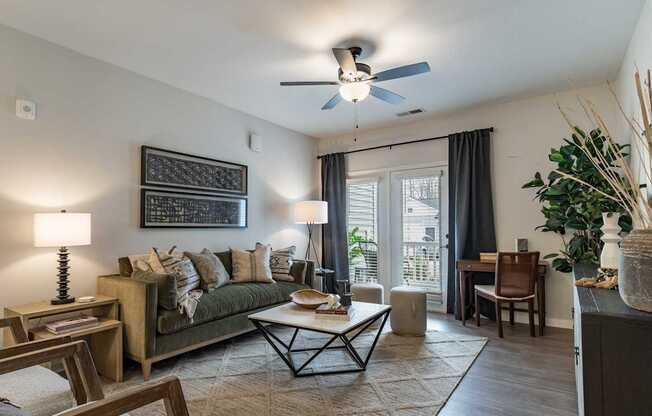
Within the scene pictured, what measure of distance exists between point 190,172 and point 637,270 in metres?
3.77

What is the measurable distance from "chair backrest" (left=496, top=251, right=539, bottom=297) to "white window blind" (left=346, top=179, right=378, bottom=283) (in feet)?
6.54

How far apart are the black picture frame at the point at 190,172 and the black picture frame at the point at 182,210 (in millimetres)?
71

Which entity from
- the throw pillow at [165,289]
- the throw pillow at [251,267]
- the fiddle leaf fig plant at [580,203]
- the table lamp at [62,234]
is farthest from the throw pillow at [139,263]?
the fiddle leaf fig plant at [580,203]

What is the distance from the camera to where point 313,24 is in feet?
8.54

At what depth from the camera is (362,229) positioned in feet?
18.1

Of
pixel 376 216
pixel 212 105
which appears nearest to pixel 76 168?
pixel 212 105

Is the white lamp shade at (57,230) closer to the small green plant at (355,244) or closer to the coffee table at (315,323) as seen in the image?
the coffee table at (315,323)

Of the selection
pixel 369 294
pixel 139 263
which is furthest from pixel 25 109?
pixel 369 294

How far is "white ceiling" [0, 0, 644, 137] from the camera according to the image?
2434 mm

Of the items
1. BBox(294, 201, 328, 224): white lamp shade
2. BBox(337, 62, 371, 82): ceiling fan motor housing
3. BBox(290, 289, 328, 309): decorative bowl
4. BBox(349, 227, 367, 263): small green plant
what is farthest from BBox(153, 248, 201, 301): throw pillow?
BBox(349, 227, 367, 263): small green plant

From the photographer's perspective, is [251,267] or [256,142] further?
[256,142]

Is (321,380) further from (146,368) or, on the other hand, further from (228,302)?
(146,368)

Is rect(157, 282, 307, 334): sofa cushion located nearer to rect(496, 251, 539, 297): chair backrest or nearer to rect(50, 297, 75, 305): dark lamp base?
rect(50, 297, 75, 305): dark lamp base

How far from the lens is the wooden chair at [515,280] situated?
362 cm
